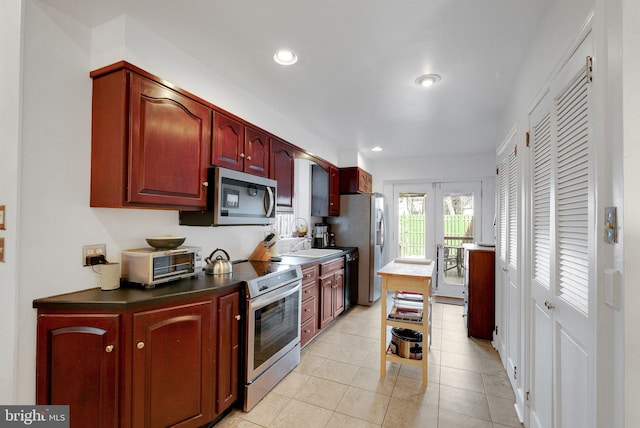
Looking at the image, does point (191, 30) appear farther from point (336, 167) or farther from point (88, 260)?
point (336, 167)

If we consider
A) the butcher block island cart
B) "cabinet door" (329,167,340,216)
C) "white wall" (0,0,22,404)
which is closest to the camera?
"white wall" (0,0,22,404)

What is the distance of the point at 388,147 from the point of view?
4539 millimetres

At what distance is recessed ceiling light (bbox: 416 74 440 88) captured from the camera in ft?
7.37

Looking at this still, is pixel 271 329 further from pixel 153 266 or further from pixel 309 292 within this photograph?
pixel 153 266

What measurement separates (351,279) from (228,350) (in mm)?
2673

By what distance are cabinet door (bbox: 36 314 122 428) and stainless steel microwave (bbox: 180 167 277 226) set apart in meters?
0.92

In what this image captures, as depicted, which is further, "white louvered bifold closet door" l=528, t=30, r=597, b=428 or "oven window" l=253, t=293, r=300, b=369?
"oven window" l=253, t=293, r=300, b=369

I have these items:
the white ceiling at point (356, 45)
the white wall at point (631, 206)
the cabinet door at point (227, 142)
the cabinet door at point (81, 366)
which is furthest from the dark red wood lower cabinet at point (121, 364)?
the white wall at point (631, 206)

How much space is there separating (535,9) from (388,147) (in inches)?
119

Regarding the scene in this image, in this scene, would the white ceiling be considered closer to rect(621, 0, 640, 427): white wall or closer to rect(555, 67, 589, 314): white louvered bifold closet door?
rect(555, 67, 589, 314): white louvered bifold closet door

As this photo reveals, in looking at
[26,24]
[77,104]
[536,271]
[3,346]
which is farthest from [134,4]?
[536,271]

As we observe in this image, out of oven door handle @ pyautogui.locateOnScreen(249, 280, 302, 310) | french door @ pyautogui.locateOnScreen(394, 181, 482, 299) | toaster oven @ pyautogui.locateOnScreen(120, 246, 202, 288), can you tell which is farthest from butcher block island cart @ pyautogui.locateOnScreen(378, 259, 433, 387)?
french door @ pyautogui.locateOnScreen(394, 181, 482, 299)

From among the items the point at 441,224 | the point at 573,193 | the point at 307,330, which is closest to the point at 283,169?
the point at 307,330

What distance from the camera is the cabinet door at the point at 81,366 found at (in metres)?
1.39
